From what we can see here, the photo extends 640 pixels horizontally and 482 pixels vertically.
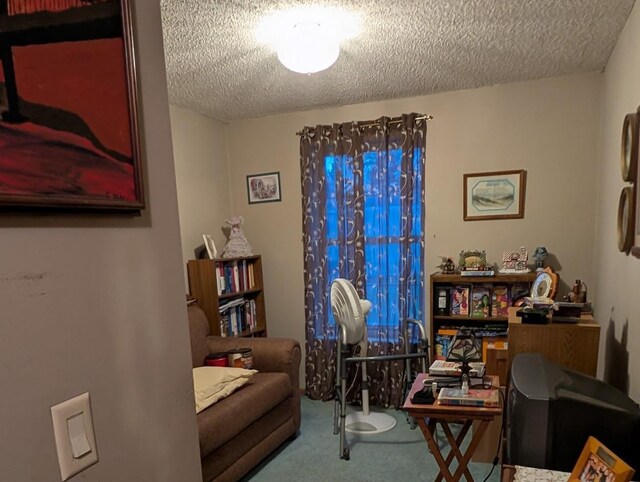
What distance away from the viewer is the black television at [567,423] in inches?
54.2

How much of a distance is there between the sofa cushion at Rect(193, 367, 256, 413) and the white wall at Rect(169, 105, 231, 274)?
42.2 inches

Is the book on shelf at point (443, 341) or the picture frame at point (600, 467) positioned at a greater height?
the picture frame at point (600, 467)

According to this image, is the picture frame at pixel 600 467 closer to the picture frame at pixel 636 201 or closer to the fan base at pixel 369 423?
the picture frame at pixel 636 201

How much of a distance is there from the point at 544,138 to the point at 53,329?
332 centimetres

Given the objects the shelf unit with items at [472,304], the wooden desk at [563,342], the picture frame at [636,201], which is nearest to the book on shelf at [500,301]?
the shelf unit with items at [472,304]

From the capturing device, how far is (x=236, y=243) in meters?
3.61

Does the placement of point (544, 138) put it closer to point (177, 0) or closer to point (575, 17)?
point (575, 17)

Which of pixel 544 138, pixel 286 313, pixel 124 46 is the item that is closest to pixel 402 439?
pixel 286 313

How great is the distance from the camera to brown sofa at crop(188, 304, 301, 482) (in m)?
2.22

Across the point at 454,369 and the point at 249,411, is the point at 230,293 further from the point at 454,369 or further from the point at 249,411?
the point at 454,369

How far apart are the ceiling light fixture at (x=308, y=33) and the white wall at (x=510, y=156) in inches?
51.7

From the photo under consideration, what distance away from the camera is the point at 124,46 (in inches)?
28.9

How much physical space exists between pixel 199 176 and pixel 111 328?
3.00 metres

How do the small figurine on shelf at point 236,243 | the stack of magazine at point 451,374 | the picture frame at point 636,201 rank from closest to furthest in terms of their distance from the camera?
the picture frame at point 636,201, the stack of magazine at point 451,374, the small figurine on shelf at point 236,243
